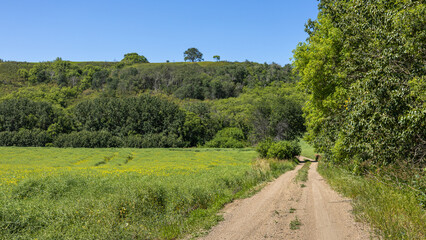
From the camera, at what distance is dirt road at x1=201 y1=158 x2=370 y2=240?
850 cm

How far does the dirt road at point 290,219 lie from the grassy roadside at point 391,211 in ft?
1.41

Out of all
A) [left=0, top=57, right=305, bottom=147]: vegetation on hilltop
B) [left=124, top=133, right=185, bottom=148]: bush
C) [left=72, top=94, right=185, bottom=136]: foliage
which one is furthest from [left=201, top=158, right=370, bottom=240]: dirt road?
[left=72, top=94, right=185, bottom=136]: foliage

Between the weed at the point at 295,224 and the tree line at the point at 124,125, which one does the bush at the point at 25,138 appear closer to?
the tree line at the point at 124,125

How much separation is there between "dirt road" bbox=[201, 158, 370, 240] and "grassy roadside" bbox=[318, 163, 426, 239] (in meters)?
0.43

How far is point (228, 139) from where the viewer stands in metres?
82.2

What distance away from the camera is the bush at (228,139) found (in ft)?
265

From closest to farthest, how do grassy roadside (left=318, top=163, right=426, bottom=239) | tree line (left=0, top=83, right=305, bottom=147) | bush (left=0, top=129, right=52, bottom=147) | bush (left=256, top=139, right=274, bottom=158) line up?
1. grassy roadside (left=318, top=163, right=426, bottom=239)
2. bush (left=256, top=139, right=274, bottom=158)
3. bush (left=0, top=129, right=52, bottom=147)
4. tree line (left=0, top=83, right=305, bottom=147)

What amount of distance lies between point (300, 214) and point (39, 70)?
182m

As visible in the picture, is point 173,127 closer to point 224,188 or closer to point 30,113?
point 30,113

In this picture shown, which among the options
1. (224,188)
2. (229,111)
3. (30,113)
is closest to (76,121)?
(30,113)

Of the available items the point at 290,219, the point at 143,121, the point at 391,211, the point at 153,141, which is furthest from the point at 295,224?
the point at 143,121

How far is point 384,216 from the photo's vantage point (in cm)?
833

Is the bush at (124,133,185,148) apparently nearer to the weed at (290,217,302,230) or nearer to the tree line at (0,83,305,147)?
the tree line at (0,83,305,147)

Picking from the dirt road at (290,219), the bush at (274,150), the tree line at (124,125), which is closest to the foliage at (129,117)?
the tree line at (124,125)
